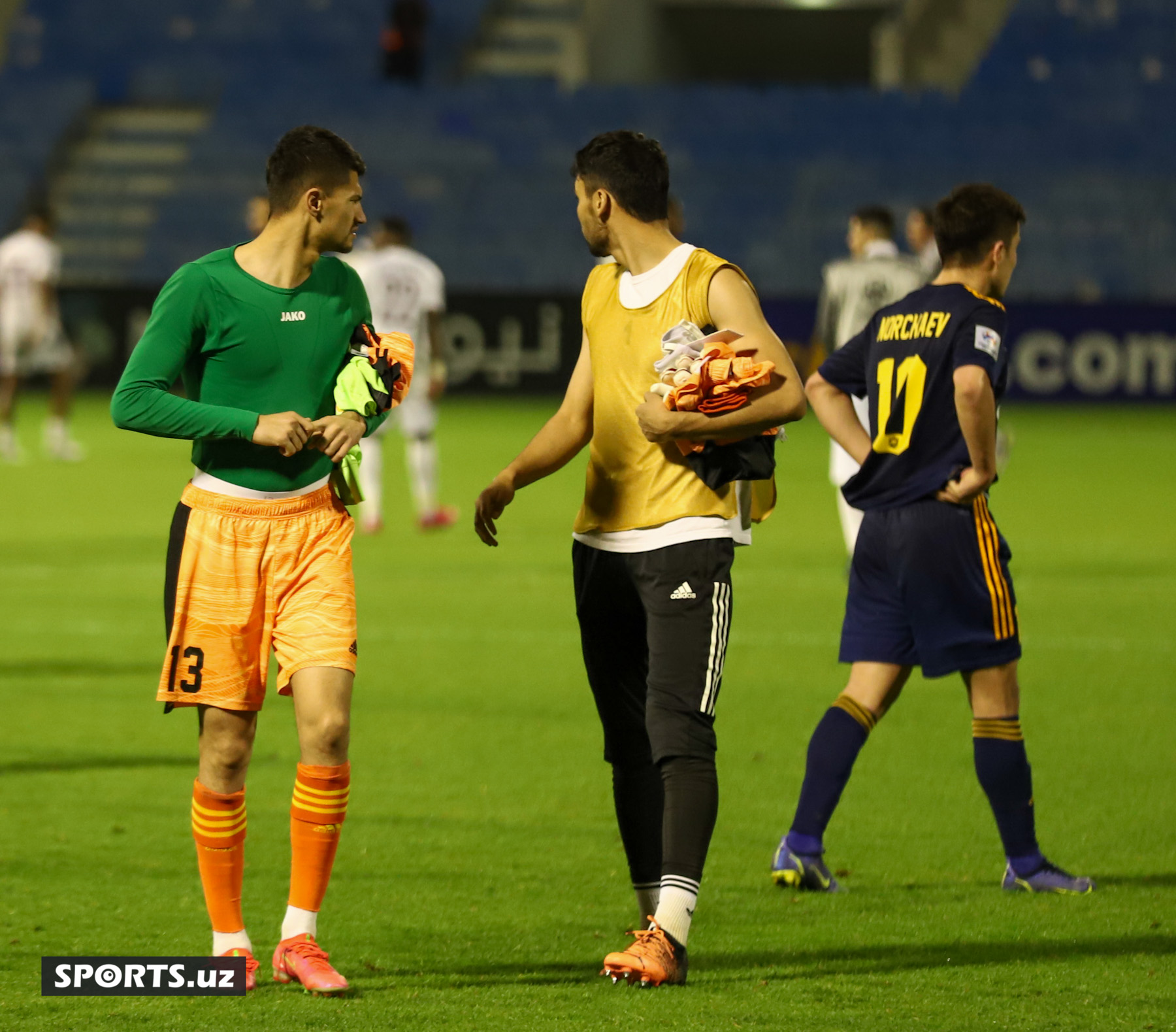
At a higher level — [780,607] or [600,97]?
[600,97]

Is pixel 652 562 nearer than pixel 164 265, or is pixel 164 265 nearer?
pixel 652 562

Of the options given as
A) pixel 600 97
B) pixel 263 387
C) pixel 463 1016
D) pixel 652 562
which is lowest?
pixel 463 1016

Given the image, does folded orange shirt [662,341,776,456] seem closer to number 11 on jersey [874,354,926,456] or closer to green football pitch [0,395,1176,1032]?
number 11 on jersey [874,354,926,456]

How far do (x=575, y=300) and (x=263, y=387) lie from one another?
2612 centimetres

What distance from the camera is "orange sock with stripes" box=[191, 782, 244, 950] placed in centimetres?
498

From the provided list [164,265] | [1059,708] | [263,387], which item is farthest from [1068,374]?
[263,387]

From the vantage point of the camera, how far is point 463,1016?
472cm

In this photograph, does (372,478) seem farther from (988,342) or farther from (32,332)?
(988,342)

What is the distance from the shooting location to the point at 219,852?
16.4ft

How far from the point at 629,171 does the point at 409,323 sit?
36.5 ft

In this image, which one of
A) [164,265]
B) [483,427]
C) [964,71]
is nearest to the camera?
[483,427]

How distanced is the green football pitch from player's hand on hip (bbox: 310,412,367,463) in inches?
52.6

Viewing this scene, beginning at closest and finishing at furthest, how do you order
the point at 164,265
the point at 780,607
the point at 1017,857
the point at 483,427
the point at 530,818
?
1. the point at 1017,857
2. the point at 530,818
3. the point at 780,607
4. the point at 483,427
5. the point at 164,265

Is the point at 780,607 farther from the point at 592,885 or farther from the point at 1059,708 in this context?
the point at 592,885
